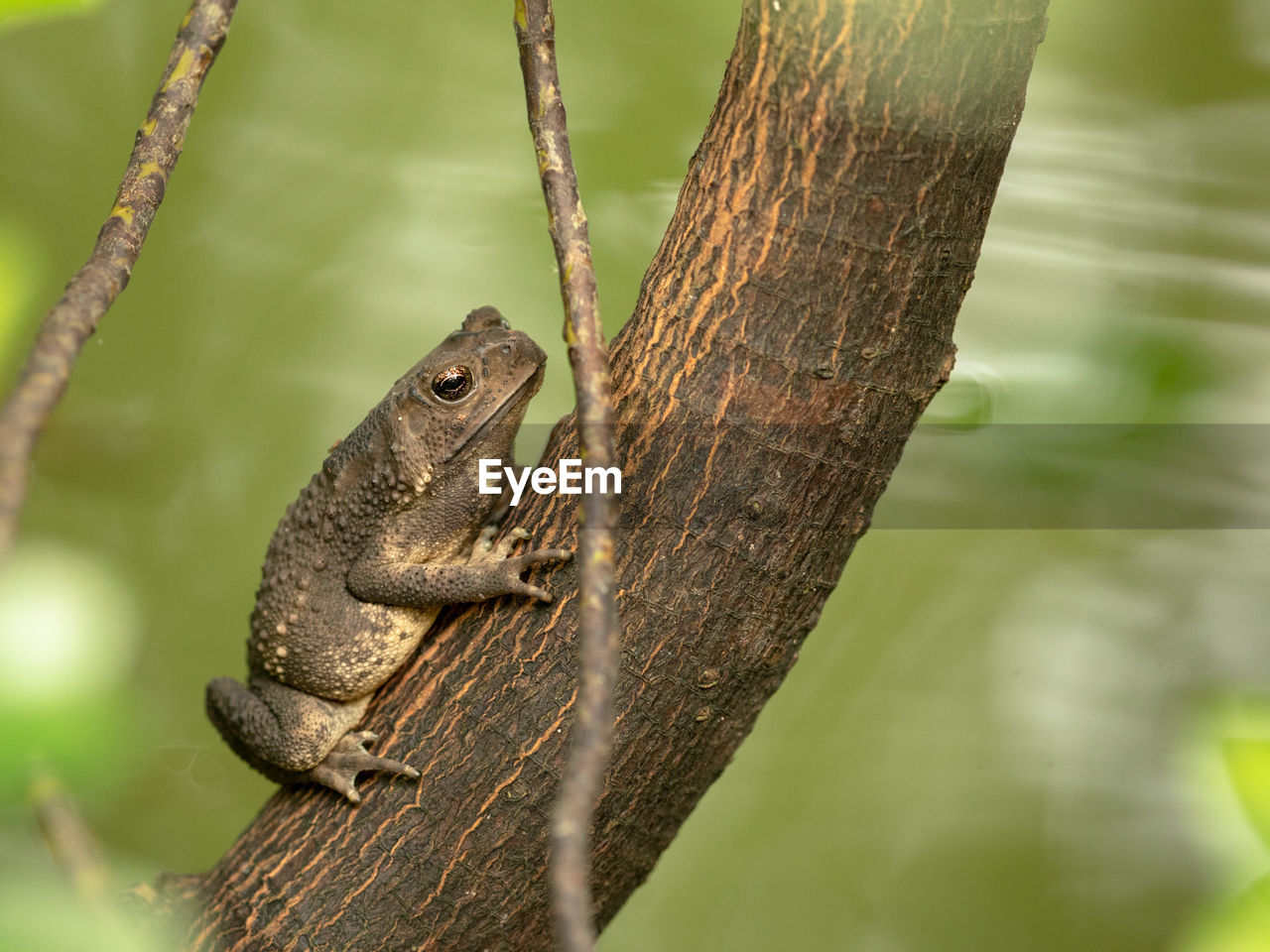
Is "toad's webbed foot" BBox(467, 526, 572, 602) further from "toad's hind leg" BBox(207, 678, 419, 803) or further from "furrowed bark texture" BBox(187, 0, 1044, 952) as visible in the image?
"toad's hind leg" BBox(207, 678, 419, 803)

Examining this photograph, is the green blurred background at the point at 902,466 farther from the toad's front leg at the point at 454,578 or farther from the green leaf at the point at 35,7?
the green leaf at the point at 35,7

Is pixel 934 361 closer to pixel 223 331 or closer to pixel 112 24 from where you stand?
pixel 223 331

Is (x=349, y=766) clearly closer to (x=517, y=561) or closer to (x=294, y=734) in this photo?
(x=294, y=734)

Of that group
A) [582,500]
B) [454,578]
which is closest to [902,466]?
[454,578]

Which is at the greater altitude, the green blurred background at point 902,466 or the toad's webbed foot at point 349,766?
the green blurred background at point 902,466

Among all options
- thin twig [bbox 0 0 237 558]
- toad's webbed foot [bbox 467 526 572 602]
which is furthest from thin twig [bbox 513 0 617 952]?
thin twig [bbox 0 0 237 558]

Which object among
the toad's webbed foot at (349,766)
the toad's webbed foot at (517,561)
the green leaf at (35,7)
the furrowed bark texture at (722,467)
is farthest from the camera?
the toad's webbed foot at (349,766)

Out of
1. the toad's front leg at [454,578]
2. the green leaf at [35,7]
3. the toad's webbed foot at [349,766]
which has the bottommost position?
the toad's webbed foot at [349,766]

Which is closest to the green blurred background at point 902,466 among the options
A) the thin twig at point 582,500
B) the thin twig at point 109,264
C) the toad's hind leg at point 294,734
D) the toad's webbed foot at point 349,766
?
the toad's hind leg at point 294,734
